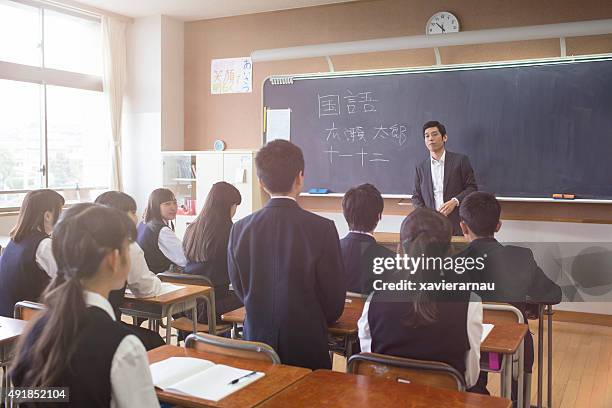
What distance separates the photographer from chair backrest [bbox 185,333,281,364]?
77.7 inches

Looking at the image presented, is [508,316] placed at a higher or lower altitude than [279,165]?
lower

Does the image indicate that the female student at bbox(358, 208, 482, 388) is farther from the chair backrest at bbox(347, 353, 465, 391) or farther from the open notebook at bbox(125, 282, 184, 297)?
the open notebook at bbox(125, 282, 184, 297)

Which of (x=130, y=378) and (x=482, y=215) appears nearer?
(x=130, y=378)

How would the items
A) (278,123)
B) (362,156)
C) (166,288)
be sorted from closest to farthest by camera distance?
(166,288), (362,156), (278,123)

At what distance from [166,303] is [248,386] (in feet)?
4.50

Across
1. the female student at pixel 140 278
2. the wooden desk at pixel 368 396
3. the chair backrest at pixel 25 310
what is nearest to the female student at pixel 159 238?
the female student at pixel 140 278

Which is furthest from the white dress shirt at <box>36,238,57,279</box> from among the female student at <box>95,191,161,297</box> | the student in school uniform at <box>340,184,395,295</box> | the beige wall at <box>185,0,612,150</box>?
the beige wall at <box>185,0,612,150</box>

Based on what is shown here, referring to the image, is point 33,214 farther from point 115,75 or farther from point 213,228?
point 115,75

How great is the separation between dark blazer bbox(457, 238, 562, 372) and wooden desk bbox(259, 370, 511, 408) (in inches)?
44.6

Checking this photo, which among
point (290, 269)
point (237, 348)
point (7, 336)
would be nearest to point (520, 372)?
point (290, 269)

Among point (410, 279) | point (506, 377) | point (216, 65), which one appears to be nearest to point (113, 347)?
point (410, 279)

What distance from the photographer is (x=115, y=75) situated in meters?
7.03

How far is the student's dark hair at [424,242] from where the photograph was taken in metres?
1.97

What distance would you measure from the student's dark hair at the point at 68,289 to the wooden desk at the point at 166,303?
5.19 feet
